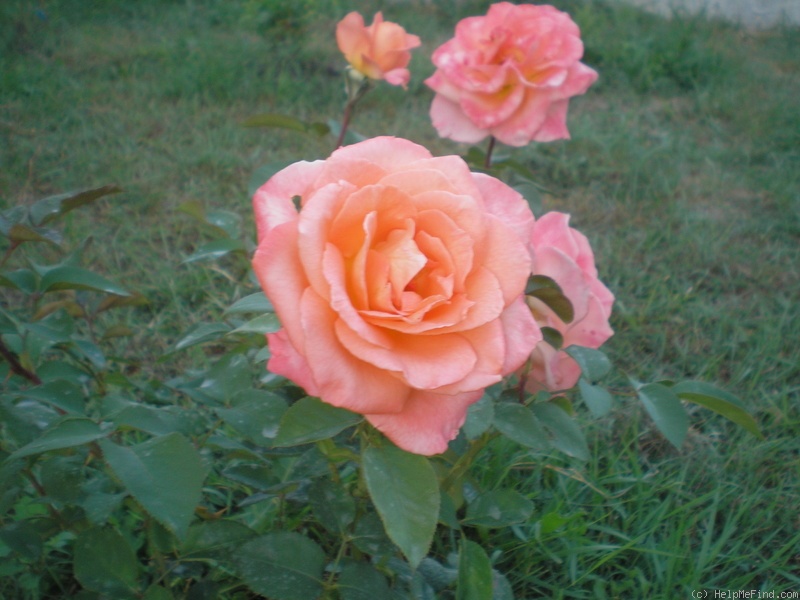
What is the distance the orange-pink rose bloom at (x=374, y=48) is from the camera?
1.49m

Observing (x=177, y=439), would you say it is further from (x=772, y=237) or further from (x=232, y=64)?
(x=232, y=64)

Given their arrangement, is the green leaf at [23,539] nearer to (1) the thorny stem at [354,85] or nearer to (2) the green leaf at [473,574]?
(2) the green leaf at [473,574]

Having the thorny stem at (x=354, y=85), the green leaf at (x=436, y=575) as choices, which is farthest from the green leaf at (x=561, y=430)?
the thorny stem at (x=354, y=85)

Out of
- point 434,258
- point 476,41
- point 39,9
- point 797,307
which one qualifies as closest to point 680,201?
point 797,307

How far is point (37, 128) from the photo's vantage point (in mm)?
2811

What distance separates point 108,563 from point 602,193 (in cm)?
244

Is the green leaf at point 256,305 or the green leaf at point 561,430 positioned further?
the green leaf at point 561,430

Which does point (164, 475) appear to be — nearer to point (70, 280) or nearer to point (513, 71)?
point (70, 280)

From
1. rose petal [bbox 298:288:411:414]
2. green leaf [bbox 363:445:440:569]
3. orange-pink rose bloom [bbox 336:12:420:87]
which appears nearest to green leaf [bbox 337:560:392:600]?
green leaf [bbox 363:445:440:569]

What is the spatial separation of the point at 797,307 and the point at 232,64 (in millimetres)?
2718

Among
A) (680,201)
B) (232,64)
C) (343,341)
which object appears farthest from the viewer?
(232,64)

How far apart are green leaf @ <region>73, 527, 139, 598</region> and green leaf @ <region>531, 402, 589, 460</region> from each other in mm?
553

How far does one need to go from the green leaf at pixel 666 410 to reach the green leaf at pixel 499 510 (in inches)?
8.6

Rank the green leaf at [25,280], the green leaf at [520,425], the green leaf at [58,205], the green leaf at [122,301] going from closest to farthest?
1. the green leaf at [520,425]
2. the green leaf at [58,205]
3. the green leaf at [25,280]
4. the green leaf at [122,301]
